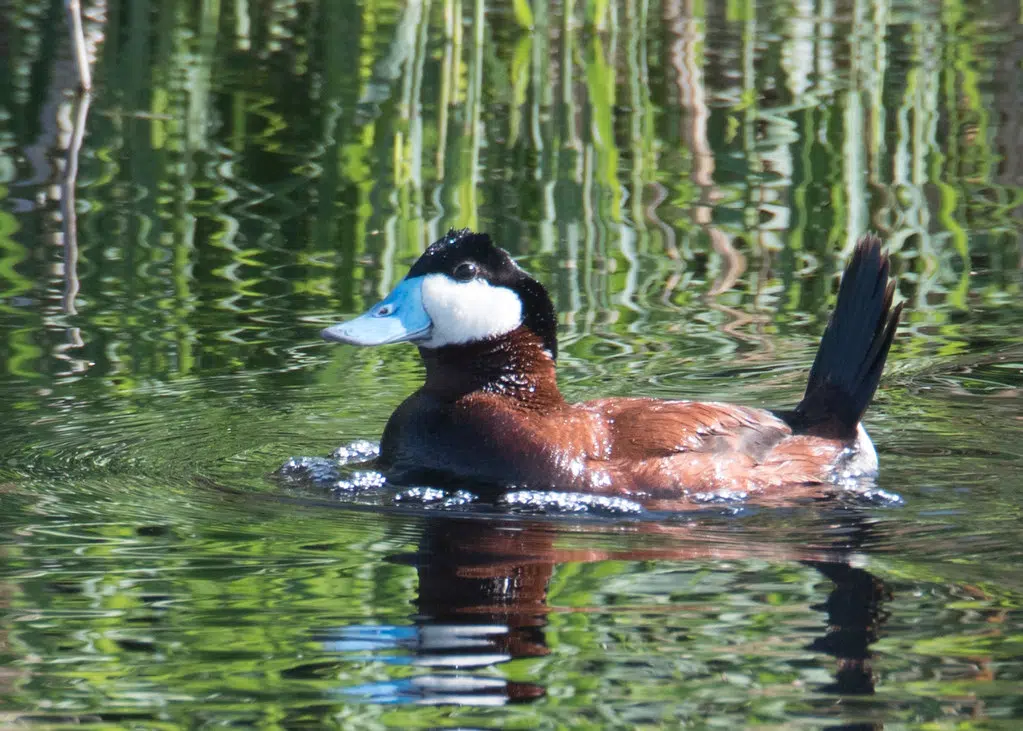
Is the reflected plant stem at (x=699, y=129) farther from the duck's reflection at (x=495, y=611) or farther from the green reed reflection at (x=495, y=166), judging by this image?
the duck's reflection at (x=495, y=611)

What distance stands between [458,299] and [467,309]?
5cm

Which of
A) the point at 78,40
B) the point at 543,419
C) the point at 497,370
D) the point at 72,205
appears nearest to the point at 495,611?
the point at 543,419

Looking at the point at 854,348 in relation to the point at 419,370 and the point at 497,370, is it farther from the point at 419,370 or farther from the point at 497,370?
the point at 419,370

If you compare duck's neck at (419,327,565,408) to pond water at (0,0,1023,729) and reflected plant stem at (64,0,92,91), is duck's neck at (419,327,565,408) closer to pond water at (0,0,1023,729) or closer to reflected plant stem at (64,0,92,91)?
pond water at (0,0,1023,729)

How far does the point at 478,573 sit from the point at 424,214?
4842 mm

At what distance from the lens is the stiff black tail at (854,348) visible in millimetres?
6031

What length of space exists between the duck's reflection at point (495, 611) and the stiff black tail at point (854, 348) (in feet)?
4.01

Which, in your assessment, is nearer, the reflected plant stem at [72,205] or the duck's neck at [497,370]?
the duck's neck at [497,370]

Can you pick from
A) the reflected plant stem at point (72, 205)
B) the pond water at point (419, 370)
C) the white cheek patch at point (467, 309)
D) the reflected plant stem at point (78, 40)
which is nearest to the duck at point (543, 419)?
the white cheek patch at point (467, 309)

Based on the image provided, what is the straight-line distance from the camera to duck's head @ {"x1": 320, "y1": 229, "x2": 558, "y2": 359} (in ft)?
18.9

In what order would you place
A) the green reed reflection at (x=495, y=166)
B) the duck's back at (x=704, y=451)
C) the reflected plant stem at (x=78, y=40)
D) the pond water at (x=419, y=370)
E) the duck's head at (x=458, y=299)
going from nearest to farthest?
1. the pond water at (x=419, y=370)
2. the duck's back at (x=704, y=451)
3. the duck's head at (x=458, y=299)
4. the green reed reflection at (x=495, y=166)
5. the reflected plant stem at (x=78, y=40)

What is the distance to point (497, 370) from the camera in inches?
231

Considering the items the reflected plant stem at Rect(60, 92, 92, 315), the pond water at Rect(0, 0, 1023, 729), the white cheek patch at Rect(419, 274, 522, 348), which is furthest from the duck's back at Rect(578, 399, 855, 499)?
the reflected plant stem at Rect(60, 92, 92, 315)

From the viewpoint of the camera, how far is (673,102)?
40.7 feet
